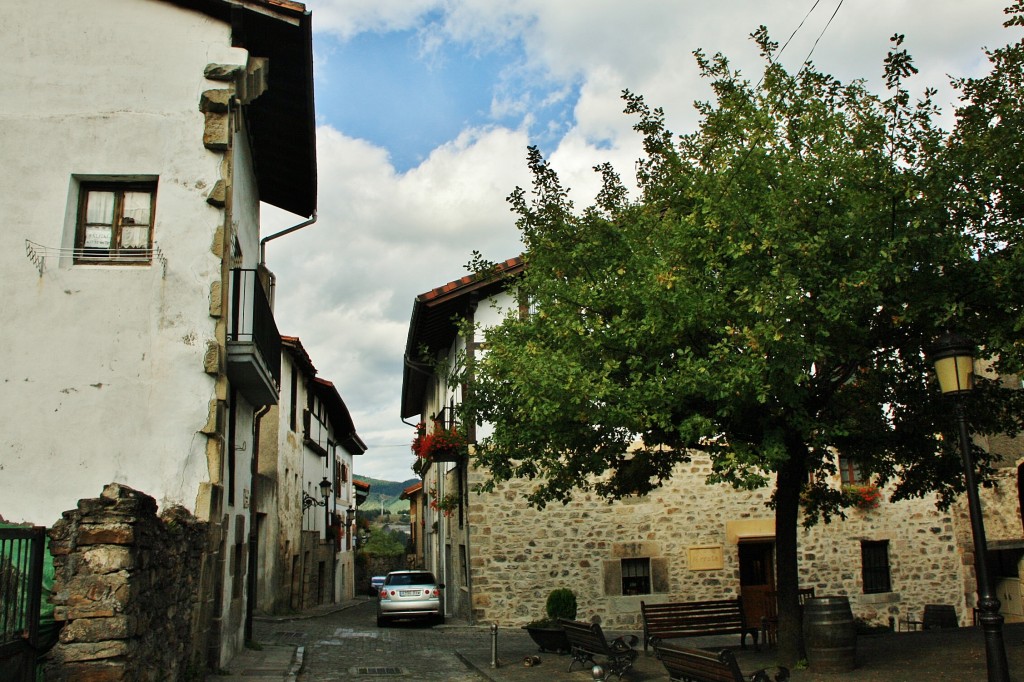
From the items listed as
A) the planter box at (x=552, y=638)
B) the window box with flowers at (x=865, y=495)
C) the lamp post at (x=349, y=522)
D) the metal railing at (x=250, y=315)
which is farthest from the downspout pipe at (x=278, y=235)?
the lamp post at (x=349, y=522)

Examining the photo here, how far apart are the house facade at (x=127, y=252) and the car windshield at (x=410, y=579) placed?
1001 centimetres

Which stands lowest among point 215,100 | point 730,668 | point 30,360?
point 730,668

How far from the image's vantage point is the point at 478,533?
1806 cm

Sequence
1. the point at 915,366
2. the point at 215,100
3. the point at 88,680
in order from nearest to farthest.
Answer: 1. the point at 88,680
2. the point at 215,100
3. the point at 915,366

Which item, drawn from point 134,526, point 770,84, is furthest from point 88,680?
point 770,84

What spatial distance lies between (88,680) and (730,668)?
530 cm

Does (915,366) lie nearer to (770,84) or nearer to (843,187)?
(843,187)

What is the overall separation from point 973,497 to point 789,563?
14.4 feet

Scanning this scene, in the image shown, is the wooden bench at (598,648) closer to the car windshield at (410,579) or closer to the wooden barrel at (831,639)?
the wooden barrel at (831,639)

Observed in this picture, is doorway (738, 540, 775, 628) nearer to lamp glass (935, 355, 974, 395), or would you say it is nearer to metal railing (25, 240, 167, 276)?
lamp glass (935, 355, 974, 395)

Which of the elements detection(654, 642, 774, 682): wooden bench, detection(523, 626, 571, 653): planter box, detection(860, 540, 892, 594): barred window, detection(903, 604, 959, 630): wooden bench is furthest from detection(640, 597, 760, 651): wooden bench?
detection(860, 540, 892, 594): barred window

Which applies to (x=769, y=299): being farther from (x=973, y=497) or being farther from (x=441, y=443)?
(x=441, y=443)

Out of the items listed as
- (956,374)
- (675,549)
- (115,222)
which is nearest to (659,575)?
(675,549)

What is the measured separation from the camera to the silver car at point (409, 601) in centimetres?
2014
